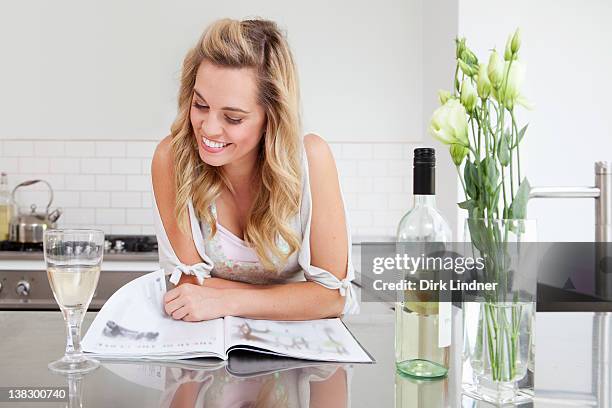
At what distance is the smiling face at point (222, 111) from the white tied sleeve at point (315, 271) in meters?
0.19

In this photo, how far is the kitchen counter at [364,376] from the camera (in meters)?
0.73

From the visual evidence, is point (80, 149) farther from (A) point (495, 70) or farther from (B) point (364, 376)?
(A) point (495, 70)

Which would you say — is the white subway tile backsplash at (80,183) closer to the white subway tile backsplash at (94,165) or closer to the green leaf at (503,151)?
the white subway tile backsplash at (94,165)

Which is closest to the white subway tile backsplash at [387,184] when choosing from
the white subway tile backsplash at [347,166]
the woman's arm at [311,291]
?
the white subway tile backsplash at [347,166]

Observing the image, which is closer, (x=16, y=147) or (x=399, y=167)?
(x=16, y=147)

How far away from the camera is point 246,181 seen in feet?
5.51

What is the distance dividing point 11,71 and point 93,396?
3355mm

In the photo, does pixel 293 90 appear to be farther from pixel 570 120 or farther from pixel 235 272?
pixel 570 120

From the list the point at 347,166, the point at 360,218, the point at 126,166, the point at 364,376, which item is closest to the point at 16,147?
the point at 126,166

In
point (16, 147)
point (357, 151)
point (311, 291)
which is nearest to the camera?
point (311, 291)

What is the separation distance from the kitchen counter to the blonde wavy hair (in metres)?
0.47

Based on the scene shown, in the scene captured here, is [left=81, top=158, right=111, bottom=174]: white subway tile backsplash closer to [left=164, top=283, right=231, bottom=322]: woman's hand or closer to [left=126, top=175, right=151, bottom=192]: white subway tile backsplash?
[left=126, top=175, right=151, bottom=192]: white subway tile backsplash

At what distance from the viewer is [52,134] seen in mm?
3668

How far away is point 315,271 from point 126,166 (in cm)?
249
